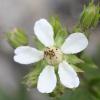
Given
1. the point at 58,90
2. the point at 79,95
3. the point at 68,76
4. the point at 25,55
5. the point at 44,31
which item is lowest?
the point at 79,95

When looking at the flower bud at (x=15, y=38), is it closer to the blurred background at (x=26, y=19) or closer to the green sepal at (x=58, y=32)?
the green sepal at (x=58, y=32)

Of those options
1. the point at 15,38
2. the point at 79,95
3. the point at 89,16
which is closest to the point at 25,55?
the point at 15,38

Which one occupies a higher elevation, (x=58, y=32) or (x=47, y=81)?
(x=58, y=32)

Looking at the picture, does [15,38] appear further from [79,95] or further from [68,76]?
[79,95]

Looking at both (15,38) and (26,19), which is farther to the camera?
(26,19)

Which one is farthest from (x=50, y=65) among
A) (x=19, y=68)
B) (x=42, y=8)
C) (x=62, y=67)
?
(x=42, y=8)

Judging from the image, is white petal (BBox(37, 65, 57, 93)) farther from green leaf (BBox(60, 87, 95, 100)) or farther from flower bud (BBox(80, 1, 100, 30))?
green leaf (BBox(60, 87, 95, 100))
